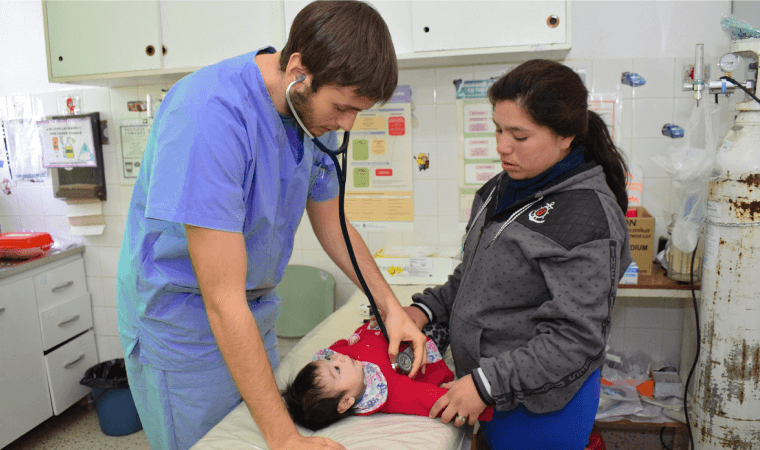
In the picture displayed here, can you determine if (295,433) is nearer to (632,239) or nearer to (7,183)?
(632,239)

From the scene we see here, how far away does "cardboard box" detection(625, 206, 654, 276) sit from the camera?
6.40ft

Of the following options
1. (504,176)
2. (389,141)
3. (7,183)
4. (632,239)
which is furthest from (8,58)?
(632,239)

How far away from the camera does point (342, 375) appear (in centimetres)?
119

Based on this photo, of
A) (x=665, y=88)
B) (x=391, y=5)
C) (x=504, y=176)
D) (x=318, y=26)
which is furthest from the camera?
(x=665, y=88)

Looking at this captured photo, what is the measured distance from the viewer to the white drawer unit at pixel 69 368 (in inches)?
101

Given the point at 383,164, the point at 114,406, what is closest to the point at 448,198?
the point at 383,164

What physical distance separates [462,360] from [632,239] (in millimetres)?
1067

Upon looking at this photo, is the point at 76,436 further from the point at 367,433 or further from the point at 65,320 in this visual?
the point at 367,433

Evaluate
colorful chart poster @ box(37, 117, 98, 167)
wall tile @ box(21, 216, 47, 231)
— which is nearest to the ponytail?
colorful chart poster @ box(37, 117, 98, 167)

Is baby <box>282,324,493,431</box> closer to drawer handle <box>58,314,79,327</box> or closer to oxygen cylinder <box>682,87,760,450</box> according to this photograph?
oxygen cylinder <box>682,87,760,450</box>

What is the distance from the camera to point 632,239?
199cm

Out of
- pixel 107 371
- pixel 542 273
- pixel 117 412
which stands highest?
pixel 542 273

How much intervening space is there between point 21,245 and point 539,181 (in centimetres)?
243

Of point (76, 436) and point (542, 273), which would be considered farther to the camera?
point (76, 436)
